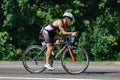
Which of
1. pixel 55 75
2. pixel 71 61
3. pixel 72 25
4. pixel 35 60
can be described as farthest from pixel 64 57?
pixel 72 25

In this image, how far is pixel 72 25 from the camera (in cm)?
1875

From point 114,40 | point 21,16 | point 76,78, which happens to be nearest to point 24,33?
point 21,16

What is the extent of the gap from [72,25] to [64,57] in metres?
6.67

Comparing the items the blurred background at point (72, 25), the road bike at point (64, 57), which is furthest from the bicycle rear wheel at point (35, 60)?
the blurred background at point (72, 25)

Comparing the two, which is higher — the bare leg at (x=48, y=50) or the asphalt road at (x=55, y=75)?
the bare leg at (x=48, y=50)

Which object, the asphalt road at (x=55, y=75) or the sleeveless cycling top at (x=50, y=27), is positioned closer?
the asphalt road at (x=55, y=75)

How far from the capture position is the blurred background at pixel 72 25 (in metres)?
18.3

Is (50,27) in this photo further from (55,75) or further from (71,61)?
(55,75)

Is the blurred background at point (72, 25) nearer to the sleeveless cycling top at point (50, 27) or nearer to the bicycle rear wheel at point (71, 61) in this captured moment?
the bicycle rear wheel at point (71, 61)

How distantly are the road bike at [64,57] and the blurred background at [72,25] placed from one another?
18.7 feet

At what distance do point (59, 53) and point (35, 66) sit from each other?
677 millimetres

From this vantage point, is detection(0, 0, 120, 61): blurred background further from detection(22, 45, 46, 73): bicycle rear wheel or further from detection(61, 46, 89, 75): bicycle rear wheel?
detection(61, 46, 89, 75): bicycle rear wheel

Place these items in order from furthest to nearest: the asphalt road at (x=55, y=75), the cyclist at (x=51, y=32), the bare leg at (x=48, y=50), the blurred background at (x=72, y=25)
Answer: the blurred background at (x=72, y=25) < the bare leg at (x=48, y=50) < the cyclist at (x=51, y=32) < the asphalt road at (x=55, y=75)

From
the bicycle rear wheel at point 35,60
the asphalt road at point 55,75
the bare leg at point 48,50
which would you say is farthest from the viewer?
the bicycle rear wheel at point 35,60
